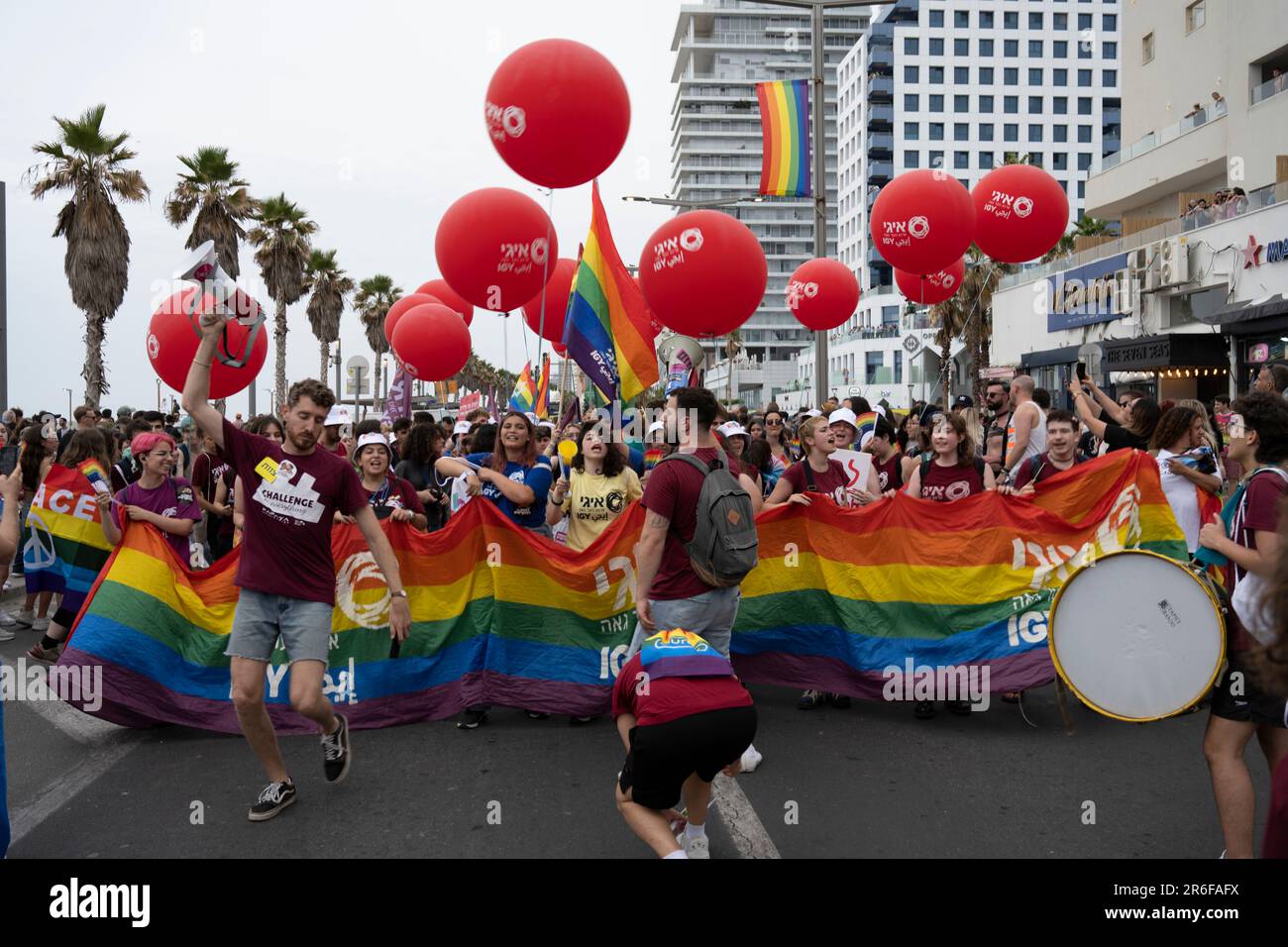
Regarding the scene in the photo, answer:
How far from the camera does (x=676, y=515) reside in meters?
4.63

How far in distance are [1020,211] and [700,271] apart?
383 cm

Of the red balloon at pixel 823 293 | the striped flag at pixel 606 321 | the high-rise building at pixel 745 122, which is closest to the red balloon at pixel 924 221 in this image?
the red balloon at pixel 823 293

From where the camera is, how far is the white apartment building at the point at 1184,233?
23969 millimetres

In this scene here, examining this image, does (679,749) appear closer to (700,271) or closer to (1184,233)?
(700,271)

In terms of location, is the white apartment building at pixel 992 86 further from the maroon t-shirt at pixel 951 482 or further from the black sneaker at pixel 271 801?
the black sneaker at pixel 271 801

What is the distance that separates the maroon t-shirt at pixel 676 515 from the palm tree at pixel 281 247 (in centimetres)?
3513

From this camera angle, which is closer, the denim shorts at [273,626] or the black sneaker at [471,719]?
the denim shorts at [273,626]

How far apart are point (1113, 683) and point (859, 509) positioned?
2224mm

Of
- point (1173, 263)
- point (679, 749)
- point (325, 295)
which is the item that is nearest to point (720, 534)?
point (679, 749)

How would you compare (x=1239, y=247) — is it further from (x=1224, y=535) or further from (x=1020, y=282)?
(x=1224, y=535)

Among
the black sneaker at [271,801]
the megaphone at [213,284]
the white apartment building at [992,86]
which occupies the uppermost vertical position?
the white apartment building at [992,86]

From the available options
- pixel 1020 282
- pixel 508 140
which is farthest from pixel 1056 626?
pixel 1020 282

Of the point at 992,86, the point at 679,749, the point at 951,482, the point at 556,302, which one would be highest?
the point at 992,86

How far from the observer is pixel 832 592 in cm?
642
